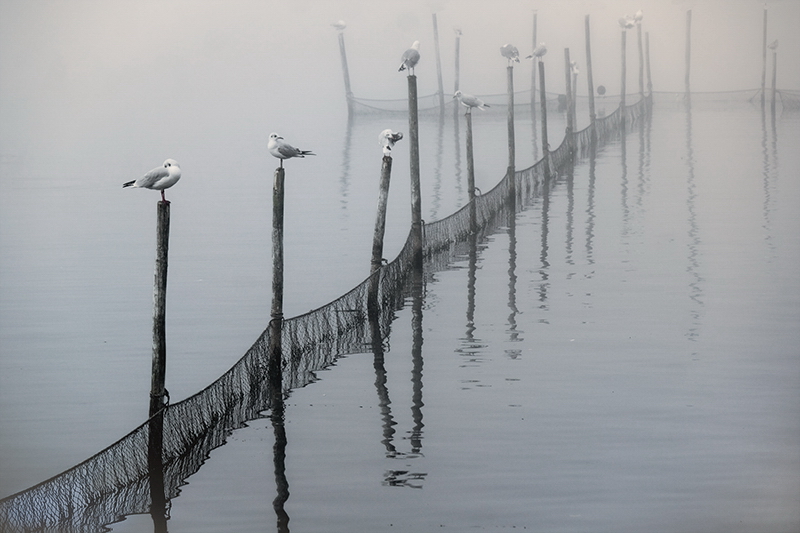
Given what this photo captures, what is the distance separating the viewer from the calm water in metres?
11.7

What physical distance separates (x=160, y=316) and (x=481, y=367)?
217 inches

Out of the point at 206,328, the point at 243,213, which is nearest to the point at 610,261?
the point at 206,328

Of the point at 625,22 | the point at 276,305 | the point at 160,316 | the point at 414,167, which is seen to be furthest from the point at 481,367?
the point at 625,22

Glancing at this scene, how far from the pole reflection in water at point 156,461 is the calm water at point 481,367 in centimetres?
23

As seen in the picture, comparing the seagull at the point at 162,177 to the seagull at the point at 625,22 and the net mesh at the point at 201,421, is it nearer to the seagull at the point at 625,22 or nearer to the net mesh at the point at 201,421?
the net mesh at the point at 201,421

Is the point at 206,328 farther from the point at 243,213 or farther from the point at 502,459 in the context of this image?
the point at 243,213

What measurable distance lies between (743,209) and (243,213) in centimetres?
1494

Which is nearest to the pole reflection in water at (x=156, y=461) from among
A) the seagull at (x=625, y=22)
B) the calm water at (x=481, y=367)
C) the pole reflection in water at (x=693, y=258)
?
the calm water at (x=481, y=367)

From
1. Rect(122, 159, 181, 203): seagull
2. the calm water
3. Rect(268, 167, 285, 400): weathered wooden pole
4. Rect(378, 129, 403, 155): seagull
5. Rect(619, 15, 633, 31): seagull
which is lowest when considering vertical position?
the calm water

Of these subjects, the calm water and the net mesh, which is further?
the calm water

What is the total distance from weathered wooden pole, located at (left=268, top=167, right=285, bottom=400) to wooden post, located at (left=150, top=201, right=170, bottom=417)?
2360mm

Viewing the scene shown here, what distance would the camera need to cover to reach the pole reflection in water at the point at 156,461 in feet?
38.4

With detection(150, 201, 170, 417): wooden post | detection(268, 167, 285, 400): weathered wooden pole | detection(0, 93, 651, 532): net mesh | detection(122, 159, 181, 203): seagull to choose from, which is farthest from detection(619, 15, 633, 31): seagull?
detection(150, 201, 170, 417): wooden post

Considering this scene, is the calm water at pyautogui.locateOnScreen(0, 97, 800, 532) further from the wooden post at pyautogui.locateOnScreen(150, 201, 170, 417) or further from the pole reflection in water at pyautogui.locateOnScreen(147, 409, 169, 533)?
the wooden post at pyautogui.locateOnScreen(150, 201, 170, 417)
